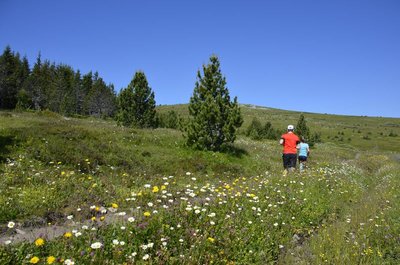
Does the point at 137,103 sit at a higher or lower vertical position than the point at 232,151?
higher

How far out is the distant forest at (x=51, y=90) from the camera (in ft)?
252

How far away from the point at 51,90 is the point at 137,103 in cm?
6612

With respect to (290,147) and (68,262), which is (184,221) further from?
(290,147)

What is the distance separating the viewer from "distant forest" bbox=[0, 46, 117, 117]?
76750mm

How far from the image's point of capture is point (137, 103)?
3155 centimetres

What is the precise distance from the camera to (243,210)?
293 inches

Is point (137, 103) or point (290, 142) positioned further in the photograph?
point (137, 103)

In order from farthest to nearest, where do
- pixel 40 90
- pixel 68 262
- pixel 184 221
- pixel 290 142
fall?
pixel 40 90, pixel 290 142, pixel 184 221, pixel 68 262

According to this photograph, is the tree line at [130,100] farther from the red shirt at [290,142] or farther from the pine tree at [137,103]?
the red shirt at [290,142]

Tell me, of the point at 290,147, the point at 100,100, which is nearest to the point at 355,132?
the point at 100,100

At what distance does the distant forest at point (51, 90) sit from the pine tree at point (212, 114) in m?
60.4

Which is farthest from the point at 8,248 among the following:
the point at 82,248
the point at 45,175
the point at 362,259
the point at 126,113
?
the point at 126,113

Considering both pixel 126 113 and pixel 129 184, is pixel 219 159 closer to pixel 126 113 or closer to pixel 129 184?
pixel 129 184

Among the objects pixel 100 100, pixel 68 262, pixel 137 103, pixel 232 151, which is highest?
pixel 100 100
